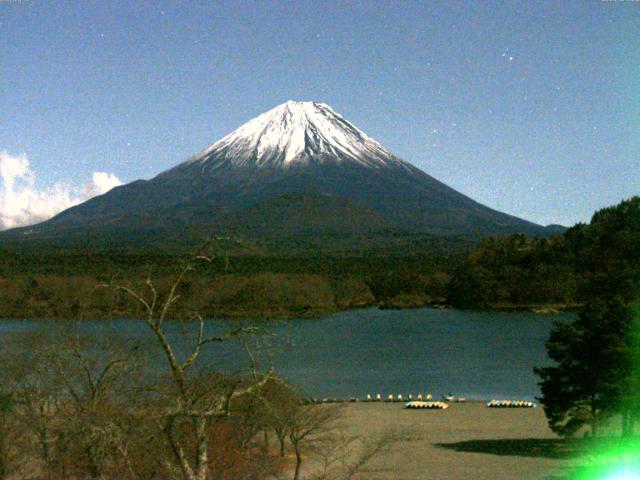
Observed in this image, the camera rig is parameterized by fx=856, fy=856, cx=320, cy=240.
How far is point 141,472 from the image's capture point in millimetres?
6383

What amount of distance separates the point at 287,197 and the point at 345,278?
37.9 m

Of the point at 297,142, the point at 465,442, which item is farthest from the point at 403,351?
the point at 297,142

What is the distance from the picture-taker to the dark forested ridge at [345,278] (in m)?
49.6

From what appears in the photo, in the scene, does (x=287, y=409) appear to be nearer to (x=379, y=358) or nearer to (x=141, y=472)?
(x=141, y=472)

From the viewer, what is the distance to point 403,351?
112 ft

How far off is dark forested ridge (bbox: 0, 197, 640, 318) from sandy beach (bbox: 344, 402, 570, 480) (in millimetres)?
25954

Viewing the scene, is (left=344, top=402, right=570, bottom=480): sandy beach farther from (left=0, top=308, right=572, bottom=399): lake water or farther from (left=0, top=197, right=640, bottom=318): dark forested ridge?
(left=0, top=197, right=640, bottom=318): dark forested ridge

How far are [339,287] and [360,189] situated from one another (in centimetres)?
5132

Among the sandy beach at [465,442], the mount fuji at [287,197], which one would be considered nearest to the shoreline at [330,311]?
the mount fuji at [287,197]

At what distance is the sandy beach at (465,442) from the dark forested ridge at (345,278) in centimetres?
2595

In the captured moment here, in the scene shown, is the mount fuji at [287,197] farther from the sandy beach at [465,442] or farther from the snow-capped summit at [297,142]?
the sandy beach at [465,442]

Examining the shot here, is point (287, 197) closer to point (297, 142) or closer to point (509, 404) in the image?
point (297, 142)

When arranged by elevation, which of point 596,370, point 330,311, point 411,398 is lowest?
point 411,398

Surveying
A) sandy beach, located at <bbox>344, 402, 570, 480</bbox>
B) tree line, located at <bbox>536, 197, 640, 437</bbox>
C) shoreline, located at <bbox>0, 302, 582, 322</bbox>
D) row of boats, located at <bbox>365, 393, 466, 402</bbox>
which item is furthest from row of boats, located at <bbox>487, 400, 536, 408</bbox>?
shoreline, located at <bbox>0, 302, 582, 322</bbox>
